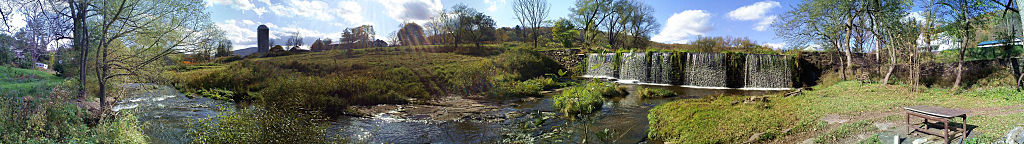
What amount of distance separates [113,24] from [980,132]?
12153mm

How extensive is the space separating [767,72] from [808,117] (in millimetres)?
10627

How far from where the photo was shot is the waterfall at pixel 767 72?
1605 centimetres

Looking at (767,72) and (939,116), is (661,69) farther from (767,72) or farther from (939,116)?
(939,116)

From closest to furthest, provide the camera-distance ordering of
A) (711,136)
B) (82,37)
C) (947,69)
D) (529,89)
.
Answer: (711,136) < (82,37) < (947,69) < (529,89)

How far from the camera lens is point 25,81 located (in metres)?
7.01

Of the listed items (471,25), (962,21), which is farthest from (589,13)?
(962,21)

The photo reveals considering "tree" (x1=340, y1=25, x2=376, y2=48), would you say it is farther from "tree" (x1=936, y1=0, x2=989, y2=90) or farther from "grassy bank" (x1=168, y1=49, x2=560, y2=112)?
"tree" (x1=936, y1=0, x2=989, y2=90)

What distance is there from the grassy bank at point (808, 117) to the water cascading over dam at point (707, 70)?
6262 millimetres

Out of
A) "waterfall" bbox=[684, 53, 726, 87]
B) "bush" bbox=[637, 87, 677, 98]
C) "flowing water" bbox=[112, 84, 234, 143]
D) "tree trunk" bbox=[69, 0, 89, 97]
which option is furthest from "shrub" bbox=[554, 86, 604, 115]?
"waterfall" bbox=[684, 53, 726, 87]

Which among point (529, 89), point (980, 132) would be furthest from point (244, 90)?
point (980, 132)

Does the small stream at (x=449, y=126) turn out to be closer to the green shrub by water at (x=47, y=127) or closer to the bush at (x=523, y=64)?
the green shrub by water at (x=47, y=127)

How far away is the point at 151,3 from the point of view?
7812 millimetres

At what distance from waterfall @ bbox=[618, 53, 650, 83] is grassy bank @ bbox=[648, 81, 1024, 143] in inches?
340

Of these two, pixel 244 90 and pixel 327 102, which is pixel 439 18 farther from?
pixel 327 102
